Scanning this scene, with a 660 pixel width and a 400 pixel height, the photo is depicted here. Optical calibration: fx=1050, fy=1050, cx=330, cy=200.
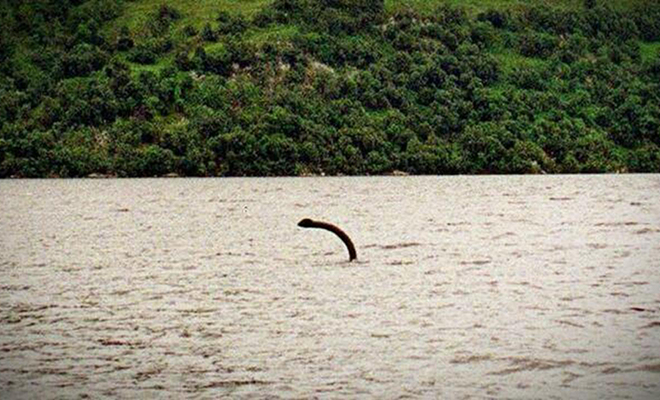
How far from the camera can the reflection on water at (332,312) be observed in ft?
A: 80.0

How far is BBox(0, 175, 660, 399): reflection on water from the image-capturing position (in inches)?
960

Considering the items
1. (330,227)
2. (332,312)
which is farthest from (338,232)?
(332,312)

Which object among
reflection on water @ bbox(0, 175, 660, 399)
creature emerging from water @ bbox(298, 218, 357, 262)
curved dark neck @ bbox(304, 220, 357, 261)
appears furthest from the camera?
curved dark neck @ bbox(304, 220, 357, 261)

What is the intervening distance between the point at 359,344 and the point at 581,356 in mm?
5942

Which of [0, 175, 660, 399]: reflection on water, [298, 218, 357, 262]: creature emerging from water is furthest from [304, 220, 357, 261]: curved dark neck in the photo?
[0, 175, 660, 399]: reflection on water

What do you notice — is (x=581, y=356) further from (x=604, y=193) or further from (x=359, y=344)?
(x=604, y=193)

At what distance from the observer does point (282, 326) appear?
104ft

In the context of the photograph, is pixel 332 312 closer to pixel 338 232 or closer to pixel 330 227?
pixel 330 227

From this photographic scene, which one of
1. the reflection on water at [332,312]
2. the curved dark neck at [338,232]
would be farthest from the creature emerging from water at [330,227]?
the reflection on water at [332,312]

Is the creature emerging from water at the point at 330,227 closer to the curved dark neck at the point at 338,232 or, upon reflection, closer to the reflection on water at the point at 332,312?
the curved dark neck at the point at 338,232

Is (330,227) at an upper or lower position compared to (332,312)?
upper

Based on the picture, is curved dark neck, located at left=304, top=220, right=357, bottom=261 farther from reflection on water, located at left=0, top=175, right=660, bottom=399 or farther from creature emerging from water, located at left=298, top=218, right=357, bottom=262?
reflection on water, located at left=0, top=175, right=660, bottom=399

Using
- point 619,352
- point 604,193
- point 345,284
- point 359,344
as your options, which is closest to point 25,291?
point 345,284

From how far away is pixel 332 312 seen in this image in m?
34.6
